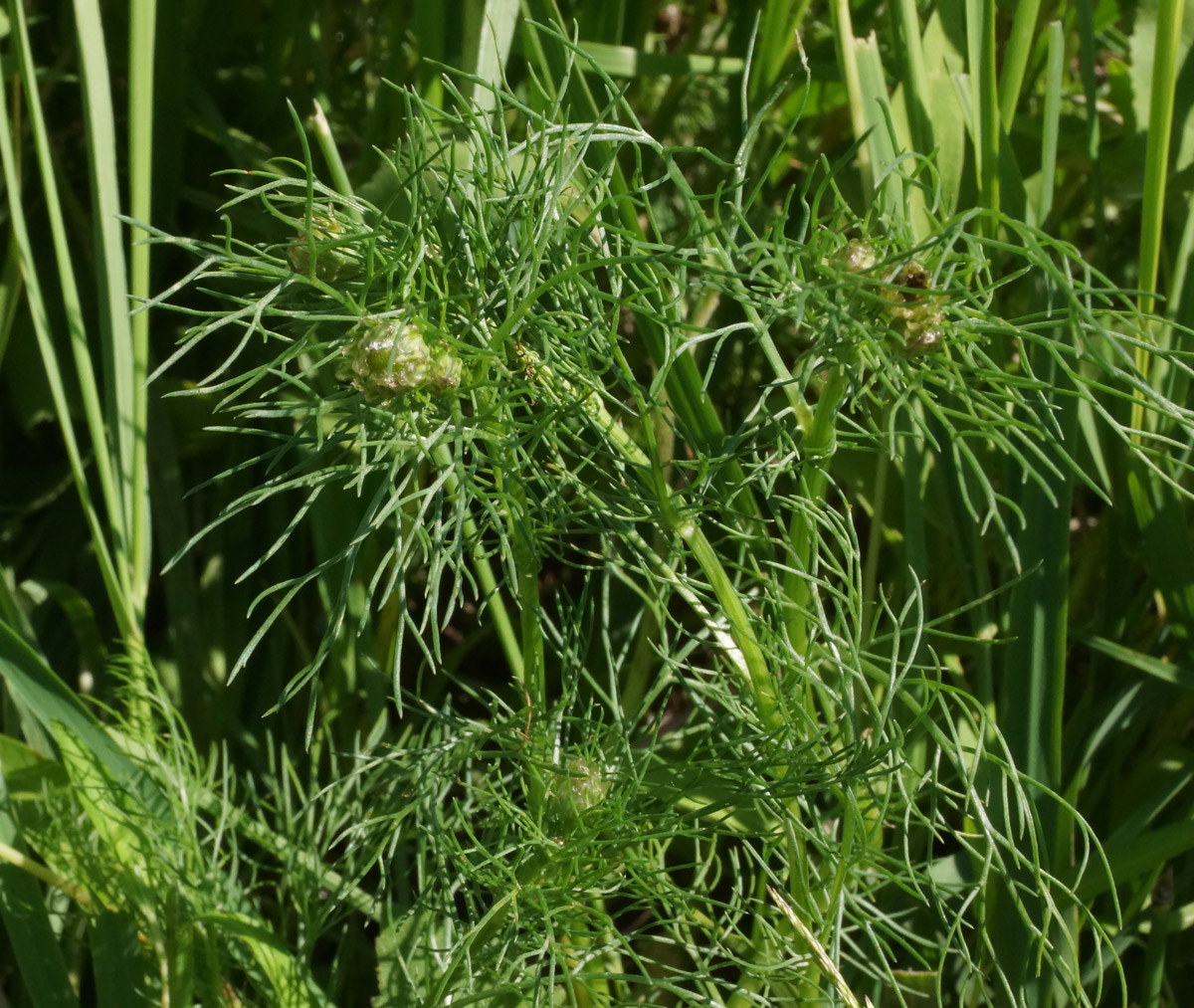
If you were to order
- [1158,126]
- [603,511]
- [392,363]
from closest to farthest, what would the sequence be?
[392,363] → [603,511] → [1158,126]

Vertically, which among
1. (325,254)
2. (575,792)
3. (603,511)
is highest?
(325,254)

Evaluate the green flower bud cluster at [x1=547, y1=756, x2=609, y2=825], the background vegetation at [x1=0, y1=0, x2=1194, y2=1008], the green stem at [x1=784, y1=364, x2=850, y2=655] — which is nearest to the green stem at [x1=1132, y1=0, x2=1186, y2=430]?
the background vegetation at [x1=0, y1=0, x2=1194, y2=1008]

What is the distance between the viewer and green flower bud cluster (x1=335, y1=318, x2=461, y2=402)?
40cm

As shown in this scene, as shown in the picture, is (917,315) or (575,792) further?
(575,792)

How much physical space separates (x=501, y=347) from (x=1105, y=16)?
0.77 m

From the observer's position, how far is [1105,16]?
95cm

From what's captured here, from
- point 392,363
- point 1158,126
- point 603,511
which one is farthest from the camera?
point 1158,126

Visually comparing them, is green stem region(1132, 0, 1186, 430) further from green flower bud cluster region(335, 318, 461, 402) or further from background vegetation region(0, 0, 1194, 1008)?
green flower bud cluster region(335, 318, 461, 402)

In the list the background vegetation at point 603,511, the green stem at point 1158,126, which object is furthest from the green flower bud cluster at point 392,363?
the green stem at point 1158,126

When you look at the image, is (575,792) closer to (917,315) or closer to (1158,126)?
(917,315)

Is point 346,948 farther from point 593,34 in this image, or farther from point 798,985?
point 593,34

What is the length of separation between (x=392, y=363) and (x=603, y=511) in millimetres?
146

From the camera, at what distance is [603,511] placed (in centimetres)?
50

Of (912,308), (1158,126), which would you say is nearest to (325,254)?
(912,308)
